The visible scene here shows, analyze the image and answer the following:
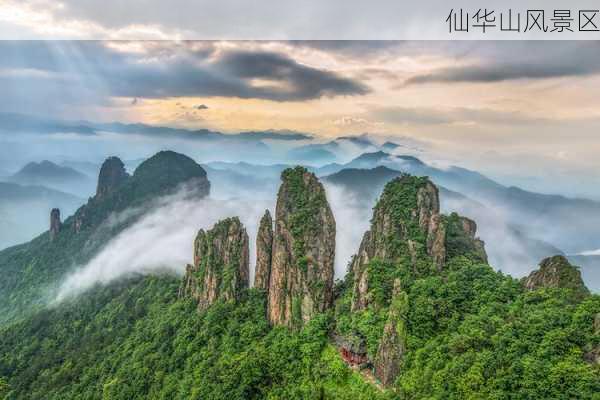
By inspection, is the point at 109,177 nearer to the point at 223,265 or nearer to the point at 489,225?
the point at 223,265

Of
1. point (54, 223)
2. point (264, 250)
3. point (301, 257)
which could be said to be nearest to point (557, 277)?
point (301, 257)

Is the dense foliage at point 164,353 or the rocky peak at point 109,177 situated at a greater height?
the rocky peak at point 109,177

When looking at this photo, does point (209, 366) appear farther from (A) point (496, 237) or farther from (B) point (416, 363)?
(A) point (496, 237)

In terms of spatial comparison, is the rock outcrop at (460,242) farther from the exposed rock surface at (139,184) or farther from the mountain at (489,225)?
the exposed rock surface at (139,184)

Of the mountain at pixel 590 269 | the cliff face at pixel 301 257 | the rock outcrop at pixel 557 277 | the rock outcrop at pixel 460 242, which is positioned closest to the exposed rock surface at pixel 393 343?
the cliff face at pixel 301 257

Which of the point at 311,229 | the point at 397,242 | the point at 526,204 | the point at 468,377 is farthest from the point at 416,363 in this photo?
the point at 526,204

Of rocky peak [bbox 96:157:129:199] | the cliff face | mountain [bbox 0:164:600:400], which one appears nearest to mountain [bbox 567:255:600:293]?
mountain [bbox 0:164:600:400]
